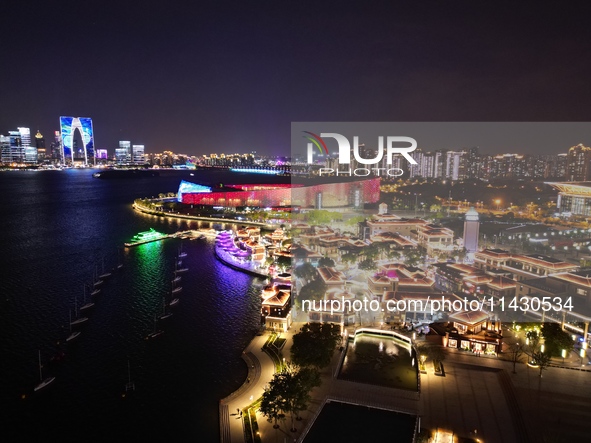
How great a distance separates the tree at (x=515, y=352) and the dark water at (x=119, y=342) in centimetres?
599

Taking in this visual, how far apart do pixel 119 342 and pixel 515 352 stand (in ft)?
31.3

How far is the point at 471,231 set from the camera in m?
17.3

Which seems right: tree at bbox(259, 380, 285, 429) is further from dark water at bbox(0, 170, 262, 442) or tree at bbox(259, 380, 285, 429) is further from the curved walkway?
dark water at bbox(0, 170, 262, 442)

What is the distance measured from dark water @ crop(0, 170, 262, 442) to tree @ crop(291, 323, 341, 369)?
1345mm

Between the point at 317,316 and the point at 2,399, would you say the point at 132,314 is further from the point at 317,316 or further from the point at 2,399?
the point at 317,316

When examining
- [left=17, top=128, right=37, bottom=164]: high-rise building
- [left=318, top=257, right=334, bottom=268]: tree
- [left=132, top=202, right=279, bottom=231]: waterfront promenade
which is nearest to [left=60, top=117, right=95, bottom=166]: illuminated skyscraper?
[left=17, top=128, right=37, bottom=164]: high-rise building

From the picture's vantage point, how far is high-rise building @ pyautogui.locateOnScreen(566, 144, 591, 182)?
17562 millimetres

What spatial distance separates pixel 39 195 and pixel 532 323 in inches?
1633

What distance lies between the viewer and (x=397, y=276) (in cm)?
1330

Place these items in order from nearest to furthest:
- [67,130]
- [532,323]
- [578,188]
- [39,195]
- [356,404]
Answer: [356,404]
[532,323]
[578,188]
[39,195]
[67,130]

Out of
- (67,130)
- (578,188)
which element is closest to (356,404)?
(578,188)

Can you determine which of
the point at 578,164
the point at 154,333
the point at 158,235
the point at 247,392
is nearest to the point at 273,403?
the point at 247,392

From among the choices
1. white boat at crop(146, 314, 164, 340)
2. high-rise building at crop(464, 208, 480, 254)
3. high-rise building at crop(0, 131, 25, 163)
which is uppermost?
high-rise building at crop(0, 131, 25, 163)

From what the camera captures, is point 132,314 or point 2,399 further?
point 132,314
